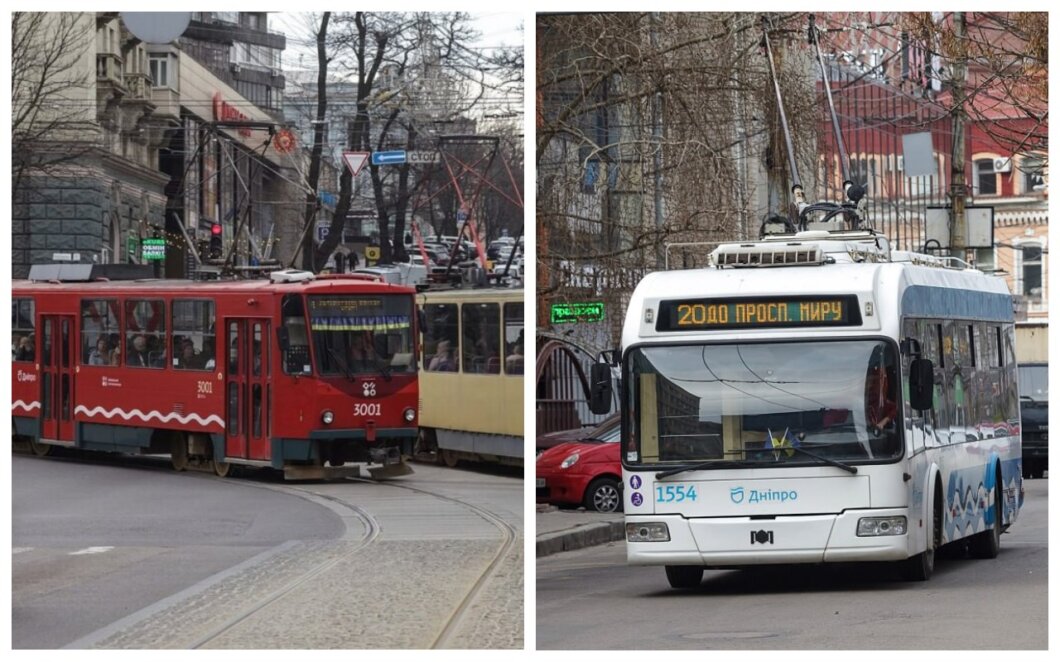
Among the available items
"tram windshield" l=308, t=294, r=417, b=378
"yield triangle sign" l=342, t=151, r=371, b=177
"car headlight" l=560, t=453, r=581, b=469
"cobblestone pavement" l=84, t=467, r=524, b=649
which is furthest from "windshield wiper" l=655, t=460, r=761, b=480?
"tram windshield" l=308, t=294, r=417, b=378

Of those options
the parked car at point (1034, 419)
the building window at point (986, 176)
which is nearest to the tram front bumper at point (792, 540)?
the building window at point (986, 176)

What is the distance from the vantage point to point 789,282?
12633 mm

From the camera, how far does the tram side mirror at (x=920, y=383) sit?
1237 cm

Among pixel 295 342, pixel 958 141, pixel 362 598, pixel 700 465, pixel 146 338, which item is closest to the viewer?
pixel 362 598

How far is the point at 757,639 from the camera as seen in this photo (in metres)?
10.4

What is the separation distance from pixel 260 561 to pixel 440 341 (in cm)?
766

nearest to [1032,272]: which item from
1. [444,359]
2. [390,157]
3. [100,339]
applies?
[444,359]

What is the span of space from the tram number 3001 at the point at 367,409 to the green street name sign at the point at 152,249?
17.0 ft

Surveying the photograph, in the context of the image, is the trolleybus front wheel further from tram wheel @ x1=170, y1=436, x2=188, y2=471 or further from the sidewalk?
tram wheel @ x1=170, y1=436, x2=188, y2=471

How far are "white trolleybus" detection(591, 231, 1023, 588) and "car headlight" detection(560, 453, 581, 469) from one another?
20.8ft

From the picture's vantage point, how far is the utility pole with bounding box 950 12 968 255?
512 inches

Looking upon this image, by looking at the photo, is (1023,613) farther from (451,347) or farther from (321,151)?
(451,347)

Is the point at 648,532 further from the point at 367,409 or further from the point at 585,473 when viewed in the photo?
the point at 367,409

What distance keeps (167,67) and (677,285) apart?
11.0 ft
